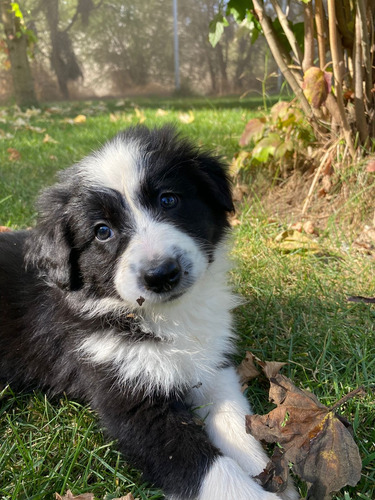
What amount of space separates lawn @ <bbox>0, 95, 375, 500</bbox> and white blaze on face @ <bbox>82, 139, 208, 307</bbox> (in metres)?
0.53

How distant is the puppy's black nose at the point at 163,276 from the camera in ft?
5.52

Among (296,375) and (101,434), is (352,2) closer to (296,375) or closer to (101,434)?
(296,375)

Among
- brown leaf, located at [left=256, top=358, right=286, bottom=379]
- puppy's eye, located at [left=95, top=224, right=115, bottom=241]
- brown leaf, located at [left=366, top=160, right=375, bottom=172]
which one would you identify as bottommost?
brown leaf, located at [left=256, top=358, right=286, bottom=379]

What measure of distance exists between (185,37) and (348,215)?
9421 millimetres

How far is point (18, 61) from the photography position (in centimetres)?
1063

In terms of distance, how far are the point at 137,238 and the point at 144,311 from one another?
33cm

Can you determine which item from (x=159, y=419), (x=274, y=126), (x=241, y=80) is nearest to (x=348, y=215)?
(x=274, y=126)

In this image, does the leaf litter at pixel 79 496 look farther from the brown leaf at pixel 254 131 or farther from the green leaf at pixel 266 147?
the brown leaf at pixel 254 131

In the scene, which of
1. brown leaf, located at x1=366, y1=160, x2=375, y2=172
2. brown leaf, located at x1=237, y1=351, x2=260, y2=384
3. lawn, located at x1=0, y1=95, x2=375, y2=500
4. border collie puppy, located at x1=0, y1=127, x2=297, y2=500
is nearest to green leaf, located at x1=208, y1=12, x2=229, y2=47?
lawn, located at x1=0, y1=95, x2=375, y2=500

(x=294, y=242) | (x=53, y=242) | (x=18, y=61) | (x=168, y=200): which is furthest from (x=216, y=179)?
(x=18, y=61)

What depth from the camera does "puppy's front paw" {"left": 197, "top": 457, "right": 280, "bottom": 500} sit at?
156 cm

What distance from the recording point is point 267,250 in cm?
316

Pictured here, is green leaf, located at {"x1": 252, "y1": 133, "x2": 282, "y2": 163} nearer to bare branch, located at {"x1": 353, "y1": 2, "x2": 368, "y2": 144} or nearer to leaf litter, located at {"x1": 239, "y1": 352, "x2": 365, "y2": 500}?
bare branch, located at {"x1": 353, "y1": 2, "x2": 368, "y2": 144}

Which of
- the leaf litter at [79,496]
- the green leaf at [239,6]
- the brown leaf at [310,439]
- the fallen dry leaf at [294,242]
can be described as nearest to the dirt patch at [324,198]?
the fallen dry leaf at [294,242]
